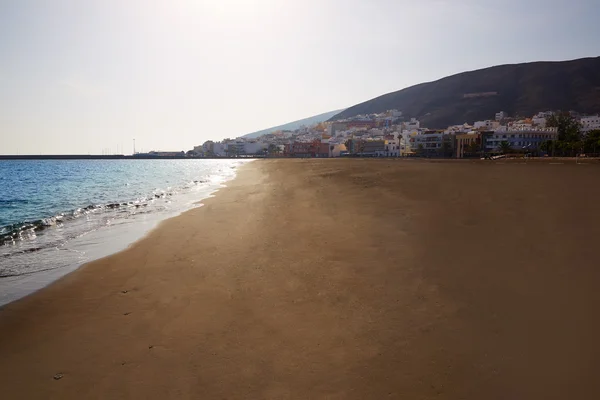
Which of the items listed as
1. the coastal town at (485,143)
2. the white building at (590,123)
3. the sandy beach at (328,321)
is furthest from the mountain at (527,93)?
the sandy beach at (328,321)

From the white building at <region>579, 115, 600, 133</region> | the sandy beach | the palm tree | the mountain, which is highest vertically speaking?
the mountain

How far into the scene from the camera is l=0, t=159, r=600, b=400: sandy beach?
310cm

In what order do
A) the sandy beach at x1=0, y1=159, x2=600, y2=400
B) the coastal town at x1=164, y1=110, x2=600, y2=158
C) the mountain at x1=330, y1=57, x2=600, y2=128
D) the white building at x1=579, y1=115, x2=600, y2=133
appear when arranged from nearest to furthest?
the sandy beach at x1=0, y1=159, x2=600, y2=400 → the coastal town at x1=164, y1=110, x2=600, y2=158 → the white building at x1=579, y1=115, x2=600, y2=133 → the mountain at x1=330, y1=57, x2=600, y2=128

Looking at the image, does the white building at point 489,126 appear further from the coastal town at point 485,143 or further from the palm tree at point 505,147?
the palm tree at point 505,147

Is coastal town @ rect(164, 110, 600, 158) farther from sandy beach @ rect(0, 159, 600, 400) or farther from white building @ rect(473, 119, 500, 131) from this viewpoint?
sandy beach @ rect(0, 159, 600, 400)

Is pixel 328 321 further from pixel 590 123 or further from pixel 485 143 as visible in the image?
pixel 590 123

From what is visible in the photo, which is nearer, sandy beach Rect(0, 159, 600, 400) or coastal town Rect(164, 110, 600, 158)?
sandy beach Rect(0, 159, 600, 400)

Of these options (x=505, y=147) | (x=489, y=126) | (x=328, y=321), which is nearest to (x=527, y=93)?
(x=489, y=126)

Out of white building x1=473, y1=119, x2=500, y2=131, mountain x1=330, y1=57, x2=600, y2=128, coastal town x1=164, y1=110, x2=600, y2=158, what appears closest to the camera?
coastal town x1=164, y1=110, x2=600, y2=158

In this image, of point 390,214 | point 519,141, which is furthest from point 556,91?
point 390,214

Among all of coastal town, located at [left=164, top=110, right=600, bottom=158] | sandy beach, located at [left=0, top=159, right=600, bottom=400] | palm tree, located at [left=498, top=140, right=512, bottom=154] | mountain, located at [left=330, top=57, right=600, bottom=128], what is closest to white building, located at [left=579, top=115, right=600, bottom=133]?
coastal town, located at [left=164, top=110, right=600, bottom=158]

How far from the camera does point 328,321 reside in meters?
4.20

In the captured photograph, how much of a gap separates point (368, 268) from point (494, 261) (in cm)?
223

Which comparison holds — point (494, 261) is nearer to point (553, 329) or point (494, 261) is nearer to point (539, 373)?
point (553, 329)
